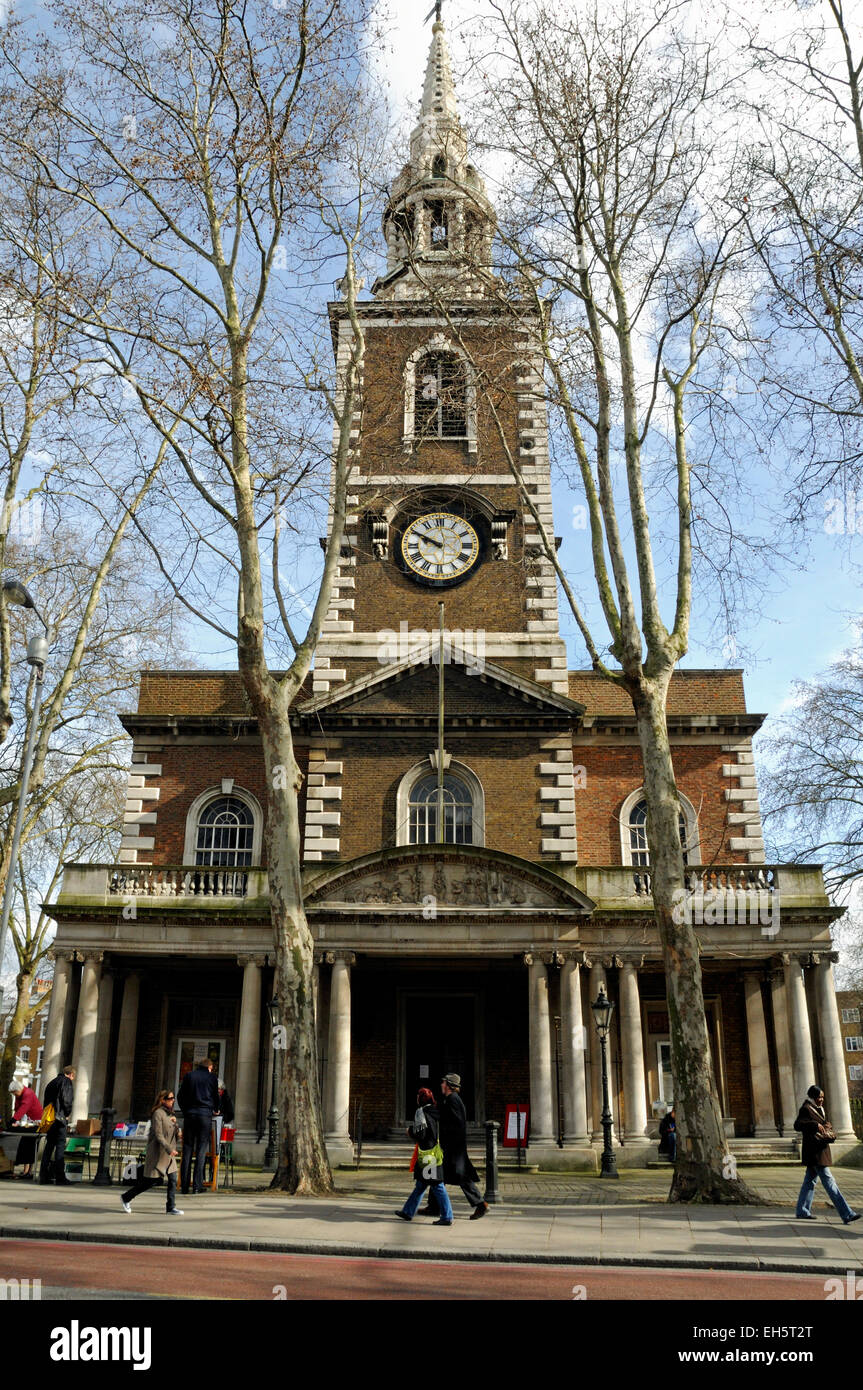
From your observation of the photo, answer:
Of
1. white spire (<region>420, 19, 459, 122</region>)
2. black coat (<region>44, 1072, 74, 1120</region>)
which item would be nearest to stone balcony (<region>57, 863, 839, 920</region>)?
black coat (<region>44, 1072, 74, 1120</region>)

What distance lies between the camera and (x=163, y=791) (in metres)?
27.5

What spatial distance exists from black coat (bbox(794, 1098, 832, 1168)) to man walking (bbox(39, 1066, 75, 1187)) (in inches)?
411

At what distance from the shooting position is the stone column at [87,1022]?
23.2 meters

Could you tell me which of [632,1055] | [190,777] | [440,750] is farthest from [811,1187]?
[190,777]

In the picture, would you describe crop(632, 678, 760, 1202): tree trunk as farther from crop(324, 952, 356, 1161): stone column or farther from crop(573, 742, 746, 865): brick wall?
crop(573, 742, 746, 865): brick wall

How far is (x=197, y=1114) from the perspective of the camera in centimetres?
1526

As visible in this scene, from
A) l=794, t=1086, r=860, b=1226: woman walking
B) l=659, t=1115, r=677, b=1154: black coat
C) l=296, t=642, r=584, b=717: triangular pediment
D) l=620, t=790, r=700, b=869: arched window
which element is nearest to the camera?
l=794, t=1086, r=860, b=1226: woman walking

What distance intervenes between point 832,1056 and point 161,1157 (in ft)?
49.5

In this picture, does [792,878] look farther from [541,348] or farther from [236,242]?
[236,242]

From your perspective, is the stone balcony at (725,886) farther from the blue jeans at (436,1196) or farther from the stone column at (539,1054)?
the blue jeans at (436,1196)

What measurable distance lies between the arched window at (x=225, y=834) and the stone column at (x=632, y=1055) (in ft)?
30.1

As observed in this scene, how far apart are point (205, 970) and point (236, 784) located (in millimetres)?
4412

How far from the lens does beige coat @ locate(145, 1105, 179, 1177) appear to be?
→ 43.7 feet
